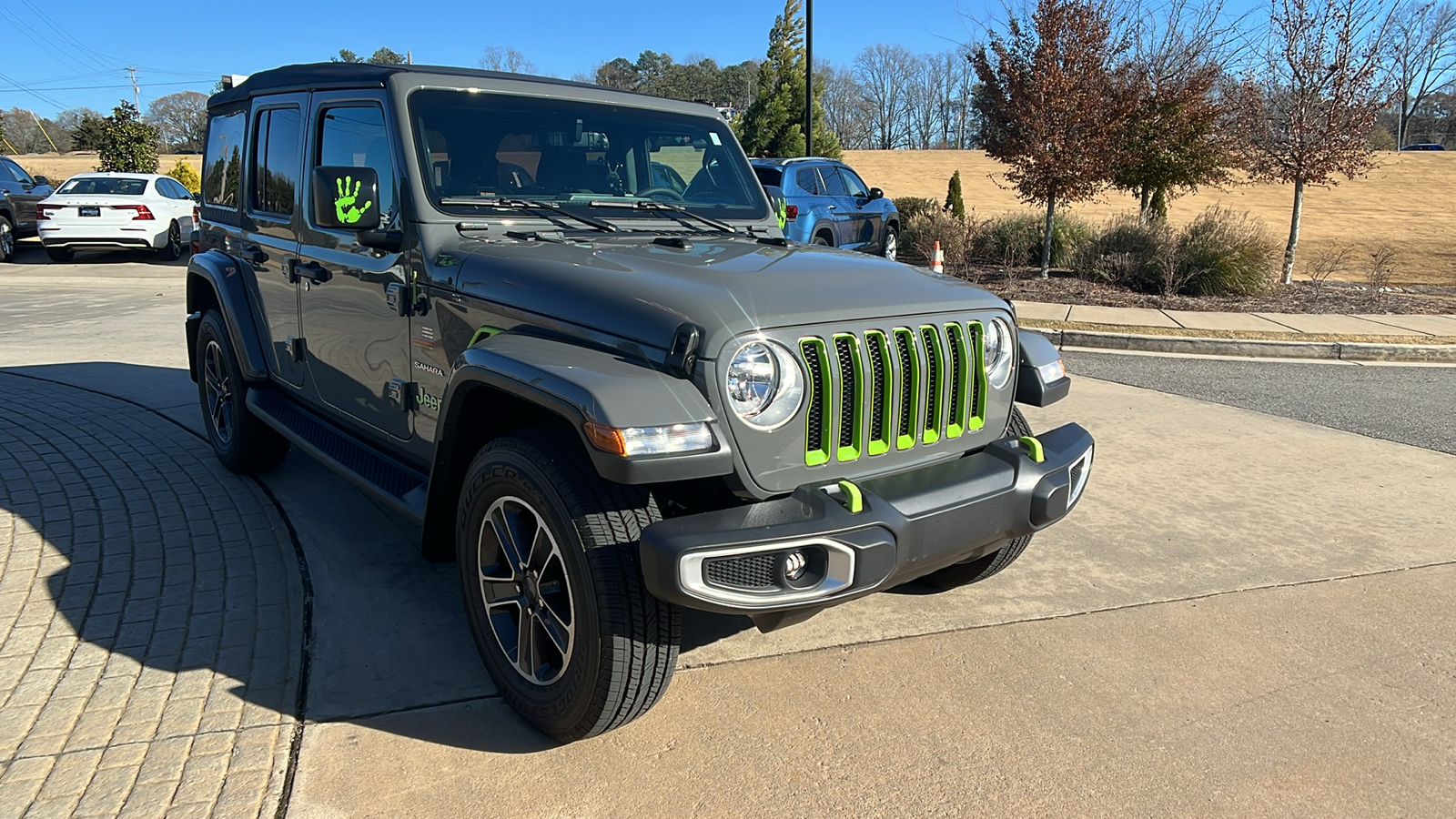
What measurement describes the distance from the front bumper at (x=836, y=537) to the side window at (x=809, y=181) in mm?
11580

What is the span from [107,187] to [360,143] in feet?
55.5

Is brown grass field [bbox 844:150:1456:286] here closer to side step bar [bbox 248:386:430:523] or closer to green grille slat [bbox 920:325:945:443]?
green grille slat [bbox 920:325:945:443]

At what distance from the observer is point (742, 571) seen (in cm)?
250

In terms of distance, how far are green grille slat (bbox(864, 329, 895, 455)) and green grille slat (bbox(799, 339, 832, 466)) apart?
0.57 ft

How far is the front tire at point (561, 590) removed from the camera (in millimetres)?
2582

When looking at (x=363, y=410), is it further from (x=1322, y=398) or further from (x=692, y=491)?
(x=1322, y=398)

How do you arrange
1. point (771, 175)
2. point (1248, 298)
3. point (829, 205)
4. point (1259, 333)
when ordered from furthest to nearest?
point (829, 205)
point (771, 175)
point (1248, 298)
point (1259, 333)

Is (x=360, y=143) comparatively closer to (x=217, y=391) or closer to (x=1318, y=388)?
(x=217, y=391)

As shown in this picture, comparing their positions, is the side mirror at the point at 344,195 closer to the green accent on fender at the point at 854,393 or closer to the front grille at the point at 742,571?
the green accent on fender at the point at 854,393

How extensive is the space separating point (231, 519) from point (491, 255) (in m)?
2.36

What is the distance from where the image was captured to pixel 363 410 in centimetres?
404

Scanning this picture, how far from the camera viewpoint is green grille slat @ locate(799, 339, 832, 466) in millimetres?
2723

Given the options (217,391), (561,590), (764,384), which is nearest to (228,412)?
(217,391)

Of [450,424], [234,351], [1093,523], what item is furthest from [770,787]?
[234,351]
